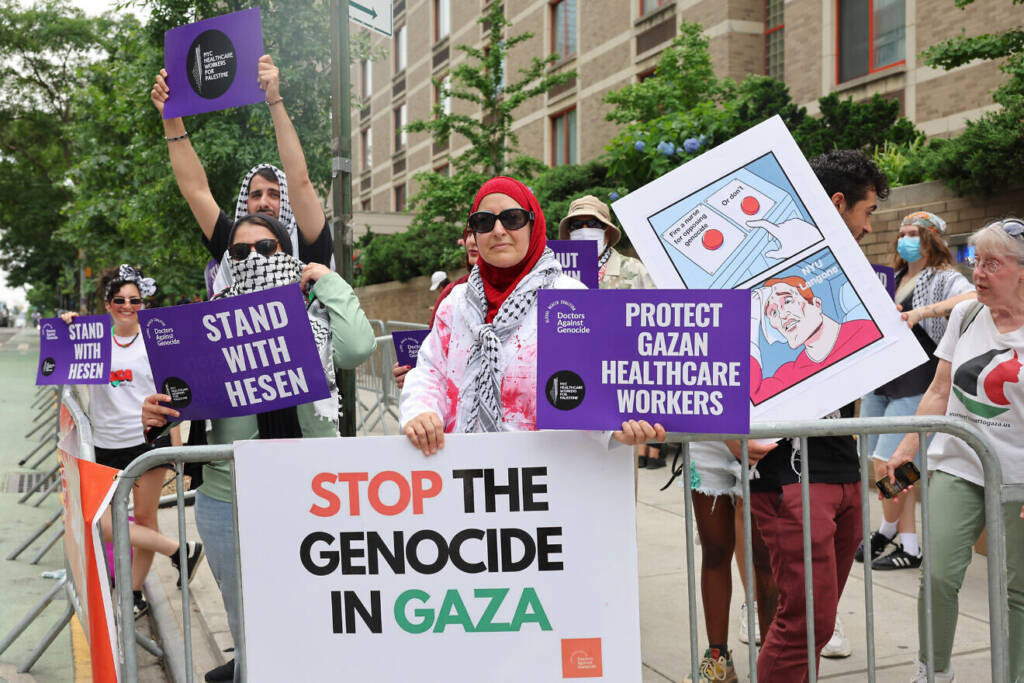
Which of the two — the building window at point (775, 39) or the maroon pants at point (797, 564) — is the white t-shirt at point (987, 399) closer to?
the maroon pants at point (797, 564)

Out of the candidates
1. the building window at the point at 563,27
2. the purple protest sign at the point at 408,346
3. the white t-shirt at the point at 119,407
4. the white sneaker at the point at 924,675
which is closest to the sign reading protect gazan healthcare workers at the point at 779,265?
the white sneaker at the point at 924,675

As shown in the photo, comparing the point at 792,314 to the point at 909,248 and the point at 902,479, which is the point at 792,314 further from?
the point at 909,248

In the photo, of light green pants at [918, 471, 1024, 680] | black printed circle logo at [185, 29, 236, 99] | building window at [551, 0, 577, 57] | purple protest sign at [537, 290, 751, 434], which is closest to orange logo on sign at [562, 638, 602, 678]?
purple protest sign at [537, 290, 751, 434]

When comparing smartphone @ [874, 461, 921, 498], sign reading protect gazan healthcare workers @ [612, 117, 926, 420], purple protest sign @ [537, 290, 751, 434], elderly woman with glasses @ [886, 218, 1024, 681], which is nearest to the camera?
purple protest sign @ [537, 290, 751, 434]

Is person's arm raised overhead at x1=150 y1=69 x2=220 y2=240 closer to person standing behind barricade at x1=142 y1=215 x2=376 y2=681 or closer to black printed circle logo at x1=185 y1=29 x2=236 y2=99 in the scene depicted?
black printed circle logo at x1=185 y1=29 x2=236 y2=99

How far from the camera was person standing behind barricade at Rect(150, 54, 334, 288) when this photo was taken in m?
3.86

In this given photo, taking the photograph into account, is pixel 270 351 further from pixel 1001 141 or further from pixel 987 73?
pixel 987 73

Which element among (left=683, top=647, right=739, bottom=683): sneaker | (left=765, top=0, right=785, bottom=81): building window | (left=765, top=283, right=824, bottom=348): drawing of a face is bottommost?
(left=683, top=647, right=739, bottom=683): sneaker

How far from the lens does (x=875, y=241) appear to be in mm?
9195

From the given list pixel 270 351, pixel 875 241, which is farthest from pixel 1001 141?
pixel 270 351

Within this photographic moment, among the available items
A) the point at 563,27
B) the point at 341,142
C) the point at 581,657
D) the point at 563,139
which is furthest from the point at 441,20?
the point at 581,657

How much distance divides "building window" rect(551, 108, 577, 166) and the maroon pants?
22871 millimetres

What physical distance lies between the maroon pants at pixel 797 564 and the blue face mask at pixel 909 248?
346 centimetres

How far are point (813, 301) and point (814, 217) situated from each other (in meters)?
0.29
